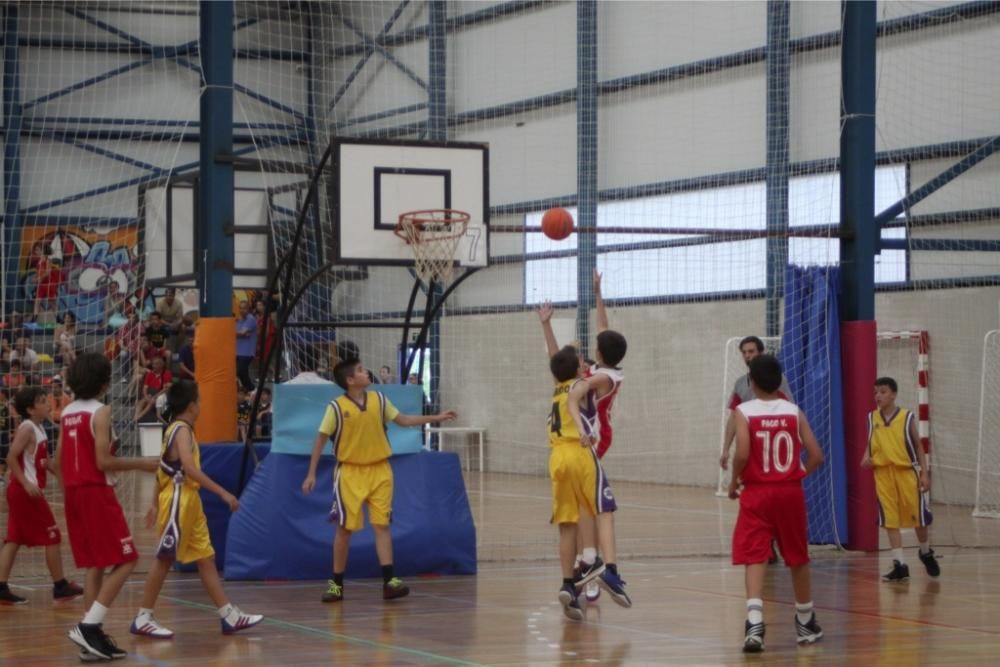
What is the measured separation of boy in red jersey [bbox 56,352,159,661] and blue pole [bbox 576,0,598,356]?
50.4ft

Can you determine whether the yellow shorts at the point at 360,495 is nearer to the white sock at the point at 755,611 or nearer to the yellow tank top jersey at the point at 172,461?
the yellow tank top jersey at the point at 172,461

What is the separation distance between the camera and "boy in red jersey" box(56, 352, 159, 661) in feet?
27.6

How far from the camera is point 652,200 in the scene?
23.1 m

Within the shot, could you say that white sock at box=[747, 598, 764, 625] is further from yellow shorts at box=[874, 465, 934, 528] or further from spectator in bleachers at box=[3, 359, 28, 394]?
spectator in bleachers at box=[3, 359, 28, 394]

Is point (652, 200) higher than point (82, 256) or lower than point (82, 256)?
higher

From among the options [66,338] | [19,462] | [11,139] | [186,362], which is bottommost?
[19,462]

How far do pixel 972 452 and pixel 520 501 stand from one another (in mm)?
6015

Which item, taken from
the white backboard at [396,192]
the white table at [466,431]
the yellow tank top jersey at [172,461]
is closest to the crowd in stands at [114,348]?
the white table at [466,431]

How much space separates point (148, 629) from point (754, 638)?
3542 millimetres

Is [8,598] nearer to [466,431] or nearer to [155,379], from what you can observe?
[155,379]

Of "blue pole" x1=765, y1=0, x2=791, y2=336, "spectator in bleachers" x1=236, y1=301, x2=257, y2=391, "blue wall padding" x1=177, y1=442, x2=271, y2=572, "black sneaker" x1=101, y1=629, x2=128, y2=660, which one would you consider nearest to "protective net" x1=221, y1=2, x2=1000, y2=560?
"blue pole" x1=765, y1=0, x2=791, y2=336

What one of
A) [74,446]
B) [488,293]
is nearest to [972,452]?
[488,293]

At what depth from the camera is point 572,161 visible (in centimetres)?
2453

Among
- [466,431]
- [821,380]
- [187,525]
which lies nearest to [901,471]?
[821,380]
